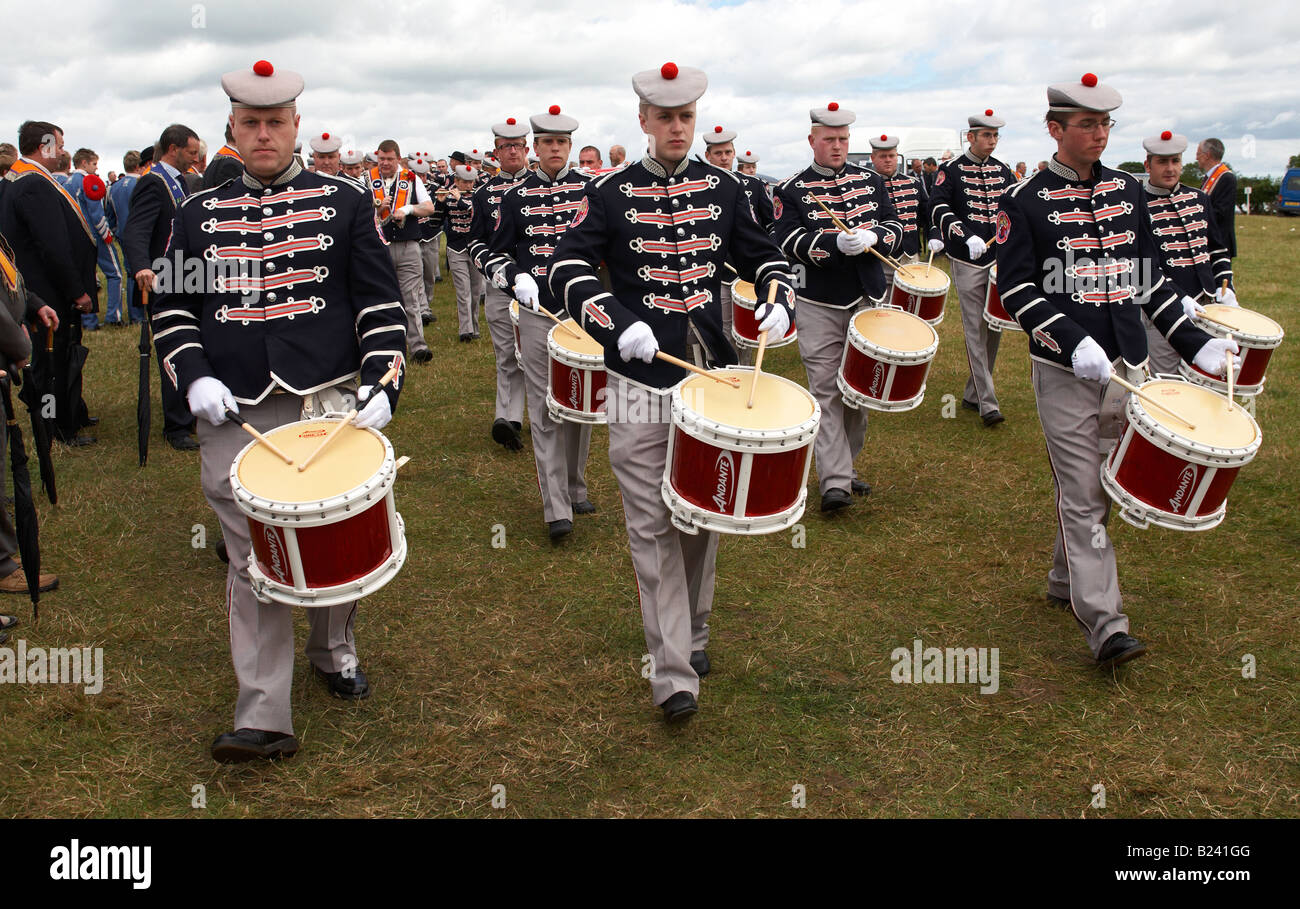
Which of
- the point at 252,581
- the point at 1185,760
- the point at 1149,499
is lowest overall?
the point at 1185,760

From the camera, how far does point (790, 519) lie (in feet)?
12.1

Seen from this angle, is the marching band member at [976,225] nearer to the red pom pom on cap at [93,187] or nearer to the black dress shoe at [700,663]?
the black dress shoe at [700,663]

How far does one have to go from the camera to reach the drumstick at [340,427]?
339cm

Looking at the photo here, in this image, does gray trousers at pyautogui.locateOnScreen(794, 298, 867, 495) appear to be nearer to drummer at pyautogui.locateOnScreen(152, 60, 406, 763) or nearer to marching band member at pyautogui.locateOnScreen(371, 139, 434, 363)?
drummer at pyautogui.locateOnScreen(152, 60, 406, 763)

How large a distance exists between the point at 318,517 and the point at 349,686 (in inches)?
55.8

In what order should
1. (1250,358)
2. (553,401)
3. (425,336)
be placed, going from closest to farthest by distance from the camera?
(553,401), (1250,358), (425,336)

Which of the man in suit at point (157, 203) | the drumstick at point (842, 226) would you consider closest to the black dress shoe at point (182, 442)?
the man in suit at point (157, 203)

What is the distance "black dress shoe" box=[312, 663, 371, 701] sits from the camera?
436cm

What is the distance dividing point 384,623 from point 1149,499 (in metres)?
3.61

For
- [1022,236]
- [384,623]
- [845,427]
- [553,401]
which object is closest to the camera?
[1022,236]

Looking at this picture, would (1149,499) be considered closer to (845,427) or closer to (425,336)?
(845,427)

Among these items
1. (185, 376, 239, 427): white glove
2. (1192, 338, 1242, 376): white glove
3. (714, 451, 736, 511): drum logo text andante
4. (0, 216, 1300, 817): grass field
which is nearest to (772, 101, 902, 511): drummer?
(0, 216, 1300, 817): grass field

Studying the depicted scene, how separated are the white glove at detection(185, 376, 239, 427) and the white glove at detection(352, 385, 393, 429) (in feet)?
1.47
